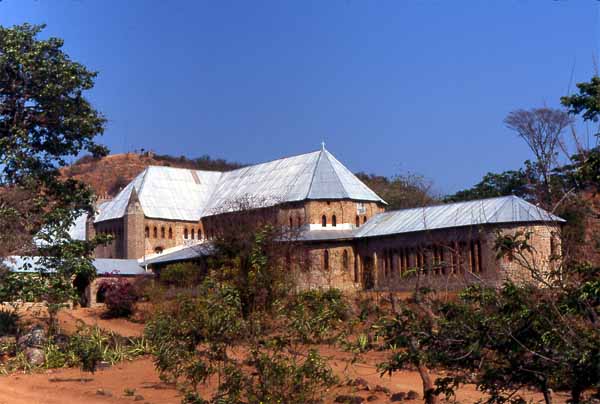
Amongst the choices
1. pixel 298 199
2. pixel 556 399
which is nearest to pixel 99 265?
pixel 298 199

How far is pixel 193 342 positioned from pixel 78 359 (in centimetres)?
1302

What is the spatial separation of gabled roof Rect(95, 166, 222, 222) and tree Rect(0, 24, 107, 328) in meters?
29.3

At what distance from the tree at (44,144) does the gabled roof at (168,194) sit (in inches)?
1155

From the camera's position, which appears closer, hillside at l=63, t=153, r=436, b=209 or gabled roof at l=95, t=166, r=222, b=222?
gabled roof at l=95, t=166, r=222, b=222

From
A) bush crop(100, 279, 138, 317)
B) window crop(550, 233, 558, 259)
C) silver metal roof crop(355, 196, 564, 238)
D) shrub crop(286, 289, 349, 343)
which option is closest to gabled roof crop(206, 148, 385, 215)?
silver metal roof crop(355, 196, 564, 238)

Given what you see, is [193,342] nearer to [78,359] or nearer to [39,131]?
[78,359]

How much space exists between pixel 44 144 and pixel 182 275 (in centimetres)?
1621

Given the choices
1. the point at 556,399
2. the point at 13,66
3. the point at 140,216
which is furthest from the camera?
the point at 140,216

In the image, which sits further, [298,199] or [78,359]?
[298,199]

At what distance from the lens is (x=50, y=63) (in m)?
26.0

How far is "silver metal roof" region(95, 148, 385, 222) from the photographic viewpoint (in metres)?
50.5

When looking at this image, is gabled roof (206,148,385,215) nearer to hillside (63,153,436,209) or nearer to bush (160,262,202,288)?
bush (160,262,202,288)

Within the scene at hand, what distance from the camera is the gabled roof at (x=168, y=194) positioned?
2276 inches

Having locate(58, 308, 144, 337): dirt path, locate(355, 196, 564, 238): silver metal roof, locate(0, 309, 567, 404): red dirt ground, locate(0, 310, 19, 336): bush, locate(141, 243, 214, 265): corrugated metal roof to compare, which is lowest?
locate(0, 309, 567, 404): red dirt ground
